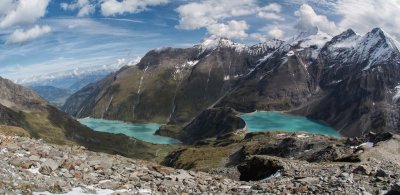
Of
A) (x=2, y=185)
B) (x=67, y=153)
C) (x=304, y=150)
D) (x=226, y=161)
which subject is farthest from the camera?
(x=226, y=161)

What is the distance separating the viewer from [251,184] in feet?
109

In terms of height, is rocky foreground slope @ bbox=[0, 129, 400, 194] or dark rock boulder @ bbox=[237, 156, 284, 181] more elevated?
rocky foreground slope @ bbox=[0, 129, 400, 194]

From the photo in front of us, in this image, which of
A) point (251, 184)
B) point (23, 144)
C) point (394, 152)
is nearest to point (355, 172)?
point (251, 184)

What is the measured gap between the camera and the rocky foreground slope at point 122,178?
27734 millimetres

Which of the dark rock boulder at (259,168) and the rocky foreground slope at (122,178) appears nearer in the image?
the rocky foreground slope at (122,178)

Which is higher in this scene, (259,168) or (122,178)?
(122,178)

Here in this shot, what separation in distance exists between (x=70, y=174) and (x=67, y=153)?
5.58 meters

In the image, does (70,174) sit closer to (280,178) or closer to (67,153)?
(67,153)

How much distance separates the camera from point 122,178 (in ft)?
101

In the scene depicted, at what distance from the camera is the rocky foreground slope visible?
1092 inches

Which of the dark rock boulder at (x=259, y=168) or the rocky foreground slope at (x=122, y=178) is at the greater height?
the rocky foreground slope at (x=122, y=178)

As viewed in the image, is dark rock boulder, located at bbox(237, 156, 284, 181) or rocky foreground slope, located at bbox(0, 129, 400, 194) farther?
dark rock boulder, located at bbox(237, 156, 284, 181)

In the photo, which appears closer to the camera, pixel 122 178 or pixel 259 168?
pixel 122 178

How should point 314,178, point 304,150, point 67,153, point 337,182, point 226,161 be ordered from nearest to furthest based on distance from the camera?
point 337,182 → point 314,178 → point 67,153 → point 304,150 → point 226,161
